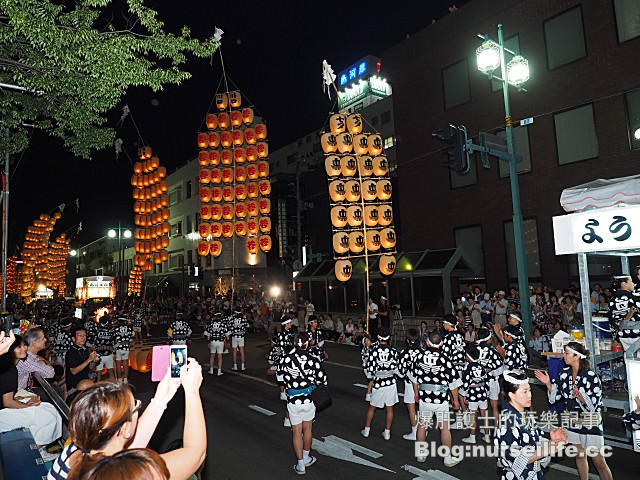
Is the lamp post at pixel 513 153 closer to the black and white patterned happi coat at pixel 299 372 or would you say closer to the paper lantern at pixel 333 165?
the paper lantern at pixel 333 165

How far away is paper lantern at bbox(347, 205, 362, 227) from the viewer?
59.8ft

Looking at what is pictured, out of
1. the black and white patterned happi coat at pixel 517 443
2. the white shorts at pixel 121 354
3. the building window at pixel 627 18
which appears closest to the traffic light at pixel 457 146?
the black and white patterned happi coat at pixel 517 443

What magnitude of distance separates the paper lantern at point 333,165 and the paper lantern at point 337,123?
3.85 feet

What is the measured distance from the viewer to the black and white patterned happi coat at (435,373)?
650cm

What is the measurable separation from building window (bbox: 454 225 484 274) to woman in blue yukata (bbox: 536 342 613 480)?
15.3 meters

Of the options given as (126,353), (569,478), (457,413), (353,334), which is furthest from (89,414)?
(353,334)

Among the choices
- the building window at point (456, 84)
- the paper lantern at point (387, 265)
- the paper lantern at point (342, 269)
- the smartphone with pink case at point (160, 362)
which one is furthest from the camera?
the building window at point (456, 84)

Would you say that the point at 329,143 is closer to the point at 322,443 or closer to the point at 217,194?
the point at 217,194

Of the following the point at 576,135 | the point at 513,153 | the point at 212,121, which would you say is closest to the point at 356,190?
the point at 513,153

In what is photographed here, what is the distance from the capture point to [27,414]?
4840 mm

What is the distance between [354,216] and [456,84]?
9686mm

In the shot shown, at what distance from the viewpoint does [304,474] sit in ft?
20.2

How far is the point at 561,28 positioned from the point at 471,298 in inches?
477

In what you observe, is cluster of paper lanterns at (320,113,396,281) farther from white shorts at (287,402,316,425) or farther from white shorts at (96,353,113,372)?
white shorts at (287,402,316,425)
